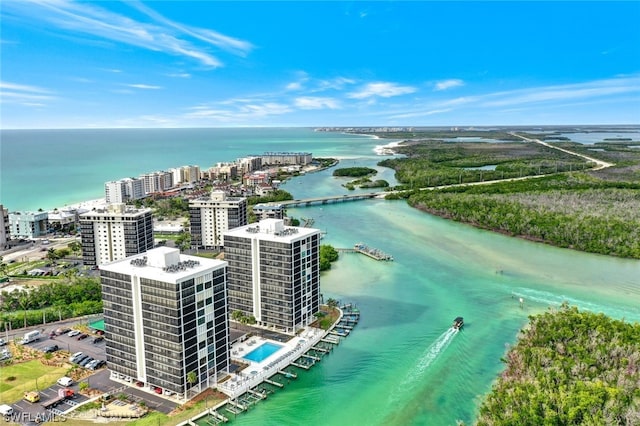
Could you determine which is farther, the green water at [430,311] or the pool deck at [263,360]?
the pool deck at [263,360]

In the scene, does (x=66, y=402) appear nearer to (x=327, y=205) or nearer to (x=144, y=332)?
(x=144, y=332)

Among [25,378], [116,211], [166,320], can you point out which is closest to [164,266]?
[166,320]

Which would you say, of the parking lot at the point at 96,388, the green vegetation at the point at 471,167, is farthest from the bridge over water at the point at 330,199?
the parking lot at the point at 96,388

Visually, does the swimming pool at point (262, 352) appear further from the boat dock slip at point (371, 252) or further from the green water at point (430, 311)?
the boat dock slip at point (371, 252)

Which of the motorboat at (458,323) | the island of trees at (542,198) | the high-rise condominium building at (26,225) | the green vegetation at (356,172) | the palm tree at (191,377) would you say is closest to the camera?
the palm tree at (191,377)

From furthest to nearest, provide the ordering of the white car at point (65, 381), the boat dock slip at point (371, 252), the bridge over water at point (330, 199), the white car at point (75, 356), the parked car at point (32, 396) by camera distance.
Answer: the bridge over water at point (330, 199)
the boat dock slip at point (371, 252)
the white car at point (75, 356)
the white car at point (65, 381)
the parked car at point (32, 396)

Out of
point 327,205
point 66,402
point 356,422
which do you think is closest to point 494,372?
point 356,422

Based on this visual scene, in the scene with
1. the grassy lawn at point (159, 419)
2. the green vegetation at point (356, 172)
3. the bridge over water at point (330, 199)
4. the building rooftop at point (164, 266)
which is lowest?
the grassy lawn at point (159, 419)

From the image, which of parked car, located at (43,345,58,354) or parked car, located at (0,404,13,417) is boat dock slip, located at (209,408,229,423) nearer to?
parked car, located at (0,404,13,417)
